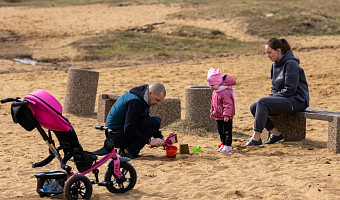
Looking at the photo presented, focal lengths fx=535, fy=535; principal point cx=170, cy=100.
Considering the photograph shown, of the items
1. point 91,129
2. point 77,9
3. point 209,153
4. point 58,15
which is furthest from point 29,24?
point 209,153

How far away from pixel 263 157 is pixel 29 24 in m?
20.2

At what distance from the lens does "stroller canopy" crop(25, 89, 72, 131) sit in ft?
14.7

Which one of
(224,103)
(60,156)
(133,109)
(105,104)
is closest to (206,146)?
(224,103)

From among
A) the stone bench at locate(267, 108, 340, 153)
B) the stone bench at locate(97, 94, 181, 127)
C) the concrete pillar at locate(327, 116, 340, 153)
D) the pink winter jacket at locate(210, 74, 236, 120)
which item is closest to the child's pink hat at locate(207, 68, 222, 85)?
the pink winter jacket at locate(210, 74, 236, 120)

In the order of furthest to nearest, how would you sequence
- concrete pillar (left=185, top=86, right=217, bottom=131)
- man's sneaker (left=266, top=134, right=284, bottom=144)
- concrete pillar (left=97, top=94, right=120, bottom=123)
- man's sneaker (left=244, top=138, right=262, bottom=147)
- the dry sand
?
concrete pillar (left=97, top=94, right=120, bottom=123) → concrete pillar (left=185, top=86, right=217, bottom=131) → man's sneaker (left=266, top=134, right=284, bottom=144) → man's sneaker (left=244, top=138, right=262, bottom=147) → the dry sand

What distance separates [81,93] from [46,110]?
18.6 ft

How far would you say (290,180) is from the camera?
5.31 meters

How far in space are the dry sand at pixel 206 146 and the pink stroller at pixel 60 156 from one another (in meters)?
0.21

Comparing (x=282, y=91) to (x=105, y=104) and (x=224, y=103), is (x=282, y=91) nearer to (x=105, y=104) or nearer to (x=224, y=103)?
(x=224, y=103)

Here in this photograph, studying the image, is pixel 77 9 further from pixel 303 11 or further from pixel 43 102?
pixel 43 102

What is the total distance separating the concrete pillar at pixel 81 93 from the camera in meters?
10.1

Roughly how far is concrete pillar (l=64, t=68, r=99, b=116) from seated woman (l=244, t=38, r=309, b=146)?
3.95 meters

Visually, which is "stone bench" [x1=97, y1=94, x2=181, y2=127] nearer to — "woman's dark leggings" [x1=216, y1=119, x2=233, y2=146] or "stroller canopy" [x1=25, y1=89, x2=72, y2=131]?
"woman's dark leggings" [x1=216, y1=119, x2=233, y2=146]

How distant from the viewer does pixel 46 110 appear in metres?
4.51
